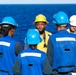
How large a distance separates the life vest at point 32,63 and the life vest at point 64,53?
1.63ft

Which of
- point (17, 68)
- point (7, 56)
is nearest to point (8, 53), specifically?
point (7, 56)

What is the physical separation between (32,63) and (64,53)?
2.50 feet

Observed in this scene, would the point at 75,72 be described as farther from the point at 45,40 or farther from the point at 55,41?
the point at 45,40

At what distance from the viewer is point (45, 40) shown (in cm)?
952

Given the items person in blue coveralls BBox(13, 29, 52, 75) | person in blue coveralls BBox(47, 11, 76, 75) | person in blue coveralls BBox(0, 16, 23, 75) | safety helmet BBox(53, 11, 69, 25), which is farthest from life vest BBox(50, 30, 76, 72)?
person in blue coveralls BBox(0, 16, 23, 75)

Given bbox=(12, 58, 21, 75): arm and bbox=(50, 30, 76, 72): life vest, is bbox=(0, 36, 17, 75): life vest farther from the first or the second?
bbox=(50, 30, 76, 72): life vest

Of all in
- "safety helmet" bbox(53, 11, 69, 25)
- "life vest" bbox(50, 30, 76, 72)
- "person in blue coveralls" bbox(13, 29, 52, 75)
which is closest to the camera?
"person in blue coveralls" bbox(13, 29, 52, 75)

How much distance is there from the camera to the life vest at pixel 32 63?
7355 millimetres

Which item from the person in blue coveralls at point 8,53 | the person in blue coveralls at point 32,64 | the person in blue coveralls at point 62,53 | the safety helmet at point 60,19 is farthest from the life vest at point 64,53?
the person in blue coveralls at point 8,53

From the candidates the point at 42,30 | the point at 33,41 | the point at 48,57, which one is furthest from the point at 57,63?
the point at 42,30

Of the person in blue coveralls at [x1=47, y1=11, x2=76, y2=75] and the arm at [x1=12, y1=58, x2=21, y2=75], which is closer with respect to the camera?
the arm at [x1=12, y1=58, x2=21, y2=75]

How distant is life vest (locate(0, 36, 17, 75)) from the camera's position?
25.6 feet

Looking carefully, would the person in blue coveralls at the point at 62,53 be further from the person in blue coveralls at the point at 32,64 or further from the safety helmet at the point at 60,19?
the person in blue coveralls at the point at 32,64

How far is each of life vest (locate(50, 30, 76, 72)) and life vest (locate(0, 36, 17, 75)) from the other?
771mm
